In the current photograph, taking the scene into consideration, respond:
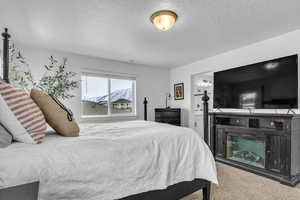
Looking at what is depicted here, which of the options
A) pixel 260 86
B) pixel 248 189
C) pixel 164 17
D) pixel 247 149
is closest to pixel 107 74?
pixel 164 17

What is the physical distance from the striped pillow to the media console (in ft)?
9.62

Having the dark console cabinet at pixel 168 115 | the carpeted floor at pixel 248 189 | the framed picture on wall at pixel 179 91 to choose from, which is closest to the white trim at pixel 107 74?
the dark console cabinet at pixel 168 115

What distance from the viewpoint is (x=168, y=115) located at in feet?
14.8

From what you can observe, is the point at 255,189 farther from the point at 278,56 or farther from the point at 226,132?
the point at 278,56

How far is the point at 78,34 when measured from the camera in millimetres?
2705

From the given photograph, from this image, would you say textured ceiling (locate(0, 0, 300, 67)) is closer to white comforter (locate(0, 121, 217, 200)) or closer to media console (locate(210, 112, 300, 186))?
media console (locate(210, 112, 300, 186))

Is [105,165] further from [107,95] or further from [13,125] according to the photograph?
[107,95]

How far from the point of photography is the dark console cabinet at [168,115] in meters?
4.49

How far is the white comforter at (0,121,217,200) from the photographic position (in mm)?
867

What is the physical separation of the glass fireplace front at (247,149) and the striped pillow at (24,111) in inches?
117

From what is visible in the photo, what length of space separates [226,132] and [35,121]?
9.96ft

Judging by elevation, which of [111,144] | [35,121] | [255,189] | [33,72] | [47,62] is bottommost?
[255,189]

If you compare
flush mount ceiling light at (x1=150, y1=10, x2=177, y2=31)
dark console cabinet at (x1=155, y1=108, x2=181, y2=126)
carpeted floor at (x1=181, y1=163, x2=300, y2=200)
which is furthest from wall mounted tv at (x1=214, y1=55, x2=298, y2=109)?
flush mount ceiling light at (x1=150, y1=10, x2=177, y2=31)

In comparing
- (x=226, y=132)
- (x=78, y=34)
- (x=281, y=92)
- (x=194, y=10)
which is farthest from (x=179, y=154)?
(x=78, y=34)
